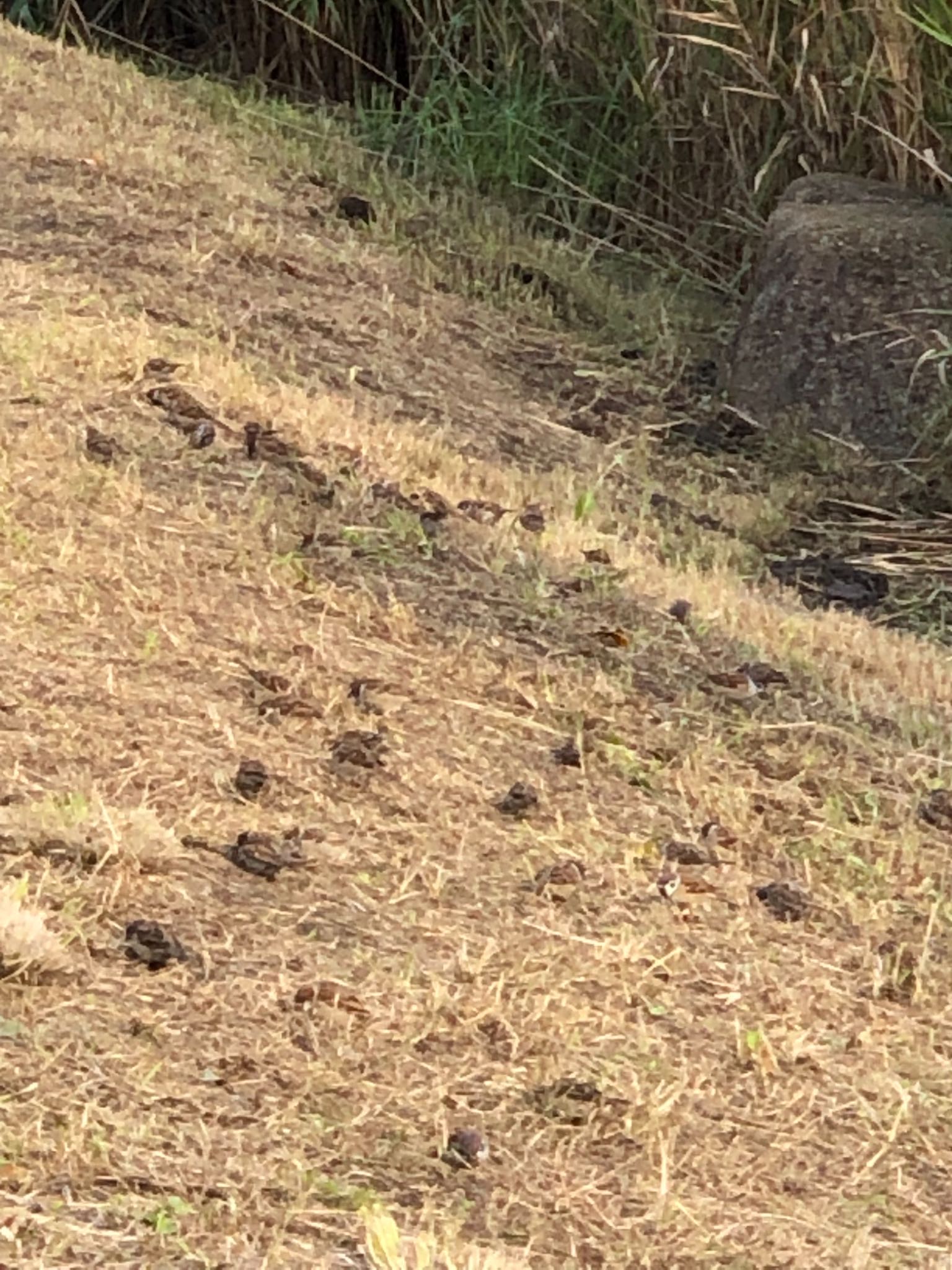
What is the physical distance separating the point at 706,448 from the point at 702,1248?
10.4 ft

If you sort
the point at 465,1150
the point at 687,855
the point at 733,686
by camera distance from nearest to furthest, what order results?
the point at 465,1150 → the point at 687,855 → the point at 733,686

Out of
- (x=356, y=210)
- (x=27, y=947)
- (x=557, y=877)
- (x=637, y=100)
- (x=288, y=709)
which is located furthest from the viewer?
(x=637, y=100)

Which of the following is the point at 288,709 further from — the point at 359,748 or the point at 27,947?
the point at 27,947

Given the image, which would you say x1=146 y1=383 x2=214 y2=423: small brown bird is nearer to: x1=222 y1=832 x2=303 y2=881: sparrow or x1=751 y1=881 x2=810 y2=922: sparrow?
x1=222 y1=832 x2=303 y2=881: sparrow

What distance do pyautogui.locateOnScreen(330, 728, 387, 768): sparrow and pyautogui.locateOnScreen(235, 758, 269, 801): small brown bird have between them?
15cm

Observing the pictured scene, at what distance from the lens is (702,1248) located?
227 centimetres

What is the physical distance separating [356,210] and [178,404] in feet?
6.38

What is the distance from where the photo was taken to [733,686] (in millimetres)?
3635

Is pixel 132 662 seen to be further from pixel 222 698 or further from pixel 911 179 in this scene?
pixel 911 179

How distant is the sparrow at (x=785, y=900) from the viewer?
2.98 meters

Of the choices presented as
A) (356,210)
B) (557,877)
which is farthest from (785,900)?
(356,210)

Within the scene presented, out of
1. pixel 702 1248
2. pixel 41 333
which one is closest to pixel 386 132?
pixel 41 333

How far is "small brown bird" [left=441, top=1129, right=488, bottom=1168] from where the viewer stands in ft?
7.59

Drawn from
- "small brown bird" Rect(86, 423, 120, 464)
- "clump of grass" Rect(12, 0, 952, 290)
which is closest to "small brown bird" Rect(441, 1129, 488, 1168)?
"small brown bird" Rect(86, 423, 120, 464)
